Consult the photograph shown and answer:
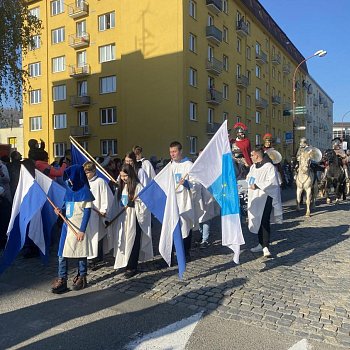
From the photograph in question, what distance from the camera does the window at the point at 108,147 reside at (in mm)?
35531

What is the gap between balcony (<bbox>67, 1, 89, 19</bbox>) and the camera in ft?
121

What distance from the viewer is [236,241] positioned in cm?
585

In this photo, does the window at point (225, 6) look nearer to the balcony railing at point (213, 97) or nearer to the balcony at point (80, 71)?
the balcony railing at point (213, 97)

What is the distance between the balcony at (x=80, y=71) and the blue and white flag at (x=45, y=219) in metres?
32.2

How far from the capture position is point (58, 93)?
4028 centimetres

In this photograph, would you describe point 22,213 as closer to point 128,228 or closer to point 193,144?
point 128,228

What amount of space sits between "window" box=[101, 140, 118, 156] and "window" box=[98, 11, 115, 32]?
401 inches

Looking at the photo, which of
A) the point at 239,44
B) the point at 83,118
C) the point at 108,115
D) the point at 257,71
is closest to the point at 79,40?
the point at 83,118

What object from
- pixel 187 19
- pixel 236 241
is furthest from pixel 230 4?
pixel 236 241

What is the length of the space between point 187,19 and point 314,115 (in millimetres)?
57791

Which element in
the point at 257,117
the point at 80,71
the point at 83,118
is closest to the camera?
the point at 80,71

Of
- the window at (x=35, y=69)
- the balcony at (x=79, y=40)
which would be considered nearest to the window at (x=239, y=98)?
the balcony at (x=79, y=40)

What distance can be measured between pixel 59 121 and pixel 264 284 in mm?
37480

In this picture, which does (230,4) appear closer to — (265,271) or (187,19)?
(187,19)
